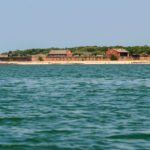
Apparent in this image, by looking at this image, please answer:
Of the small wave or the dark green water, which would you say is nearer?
the dark green water

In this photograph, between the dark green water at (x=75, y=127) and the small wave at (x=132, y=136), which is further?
the small wave at (x=132, y=136)

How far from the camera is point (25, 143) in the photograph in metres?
13.5

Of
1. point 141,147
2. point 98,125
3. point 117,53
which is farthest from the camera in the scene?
point 117,53

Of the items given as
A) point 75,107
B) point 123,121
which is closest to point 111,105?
point 75,107

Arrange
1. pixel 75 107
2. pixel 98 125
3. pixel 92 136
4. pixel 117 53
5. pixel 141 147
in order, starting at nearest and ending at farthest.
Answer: pixel 141 147
pixel 92 136
pixel 98 125
pixel 75 107
pixel 117 53

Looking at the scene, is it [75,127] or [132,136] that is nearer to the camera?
[132,136]

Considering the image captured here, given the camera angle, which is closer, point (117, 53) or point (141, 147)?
point (141, 147)

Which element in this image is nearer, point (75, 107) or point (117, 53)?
point (75, 107)

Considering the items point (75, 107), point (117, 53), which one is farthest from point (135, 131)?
point (117, 53)

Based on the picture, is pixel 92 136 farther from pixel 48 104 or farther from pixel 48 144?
pixel 48 104

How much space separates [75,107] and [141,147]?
955 cm

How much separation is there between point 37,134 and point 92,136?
2047 mm

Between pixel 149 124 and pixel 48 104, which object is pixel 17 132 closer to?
pixel 149 124

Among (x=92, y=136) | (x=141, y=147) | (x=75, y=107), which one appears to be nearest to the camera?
(x=141, y=147)
